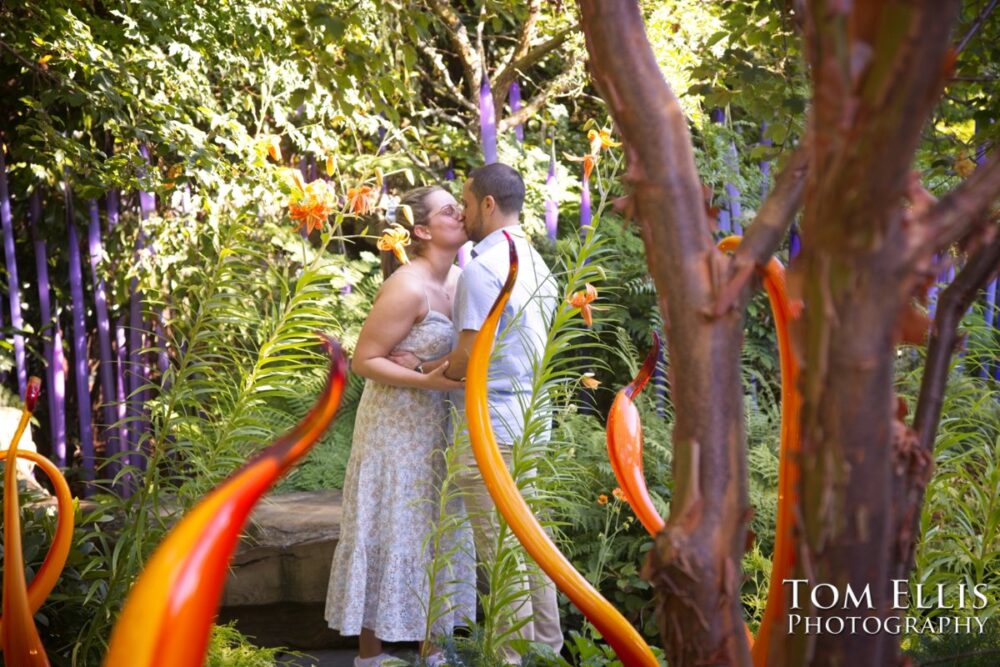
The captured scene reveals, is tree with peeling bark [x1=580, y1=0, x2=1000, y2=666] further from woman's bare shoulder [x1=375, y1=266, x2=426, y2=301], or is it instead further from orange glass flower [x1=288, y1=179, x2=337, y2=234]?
woman's bare shoulder [x1=375, y1=266, x2=426, y2=301]

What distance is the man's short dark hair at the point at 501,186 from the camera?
3035 millimetres

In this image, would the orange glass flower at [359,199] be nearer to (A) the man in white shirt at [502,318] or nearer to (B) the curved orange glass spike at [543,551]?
(A) the man in white shirt at [502,318]

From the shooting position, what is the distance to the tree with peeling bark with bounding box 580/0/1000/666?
2.00 ft

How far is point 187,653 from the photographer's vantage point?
66 centimetres

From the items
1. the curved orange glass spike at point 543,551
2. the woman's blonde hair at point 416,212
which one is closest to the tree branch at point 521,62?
the woman's blonde hair at point 416,212

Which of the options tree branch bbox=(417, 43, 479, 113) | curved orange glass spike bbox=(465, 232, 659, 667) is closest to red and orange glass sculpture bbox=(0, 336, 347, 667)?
curved orange glass spike bbox=(465, 232, 659, 667)

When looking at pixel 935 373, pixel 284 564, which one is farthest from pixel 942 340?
pixel 284 564

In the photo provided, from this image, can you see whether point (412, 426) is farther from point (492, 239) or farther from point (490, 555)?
point (492, 239)

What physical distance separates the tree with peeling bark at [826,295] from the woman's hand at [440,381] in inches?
84.4

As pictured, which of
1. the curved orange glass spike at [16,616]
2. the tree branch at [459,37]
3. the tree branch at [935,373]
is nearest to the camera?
the tree branch at [935,373]

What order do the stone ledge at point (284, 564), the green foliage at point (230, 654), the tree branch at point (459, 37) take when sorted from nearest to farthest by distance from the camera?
the green foliage at point (230, 654) → the stone ledge at point (284, 564) → the tree branch at point (459, 37)

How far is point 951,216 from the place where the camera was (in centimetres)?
65

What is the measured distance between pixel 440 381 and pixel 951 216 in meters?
2.40

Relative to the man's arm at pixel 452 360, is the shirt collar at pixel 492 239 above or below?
above
